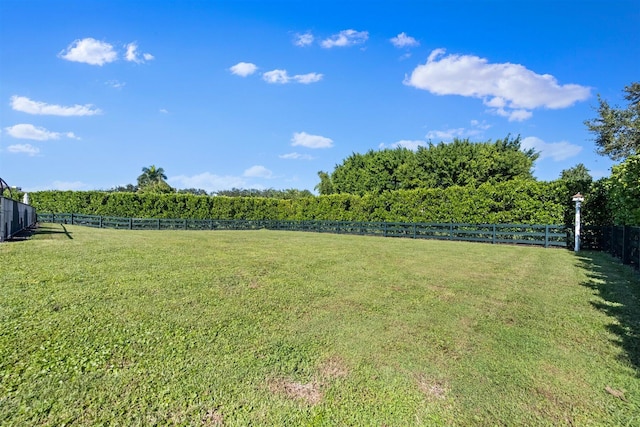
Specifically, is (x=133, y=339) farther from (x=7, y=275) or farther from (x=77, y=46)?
(x=77, y=46)

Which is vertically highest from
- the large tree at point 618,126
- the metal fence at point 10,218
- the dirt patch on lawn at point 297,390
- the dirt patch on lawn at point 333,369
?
the large tree at point 618,126

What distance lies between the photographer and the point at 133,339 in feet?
10.7

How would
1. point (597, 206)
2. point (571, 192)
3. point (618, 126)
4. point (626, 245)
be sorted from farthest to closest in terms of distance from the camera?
point (618, 126)
point (571, 192)
point (597, 206)
point (626, 245)

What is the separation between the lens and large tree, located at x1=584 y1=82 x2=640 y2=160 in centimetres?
2214

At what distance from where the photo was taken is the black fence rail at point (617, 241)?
818 centimetres

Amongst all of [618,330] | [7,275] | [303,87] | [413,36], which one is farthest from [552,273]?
[303,87]

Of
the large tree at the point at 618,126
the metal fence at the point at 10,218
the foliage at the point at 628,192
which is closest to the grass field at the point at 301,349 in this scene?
the metal fence at the point at 10,218

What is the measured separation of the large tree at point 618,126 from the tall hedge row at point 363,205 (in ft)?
43.5

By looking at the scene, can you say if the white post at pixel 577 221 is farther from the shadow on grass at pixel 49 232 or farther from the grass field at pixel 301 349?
the shadow on grass at pixel 49 232

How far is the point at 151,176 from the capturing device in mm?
56312

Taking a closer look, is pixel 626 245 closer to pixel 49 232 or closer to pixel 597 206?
pixel 597 206

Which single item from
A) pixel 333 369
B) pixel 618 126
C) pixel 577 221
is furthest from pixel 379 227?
pixel 618 126

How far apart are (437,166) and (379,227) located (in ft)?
28.6

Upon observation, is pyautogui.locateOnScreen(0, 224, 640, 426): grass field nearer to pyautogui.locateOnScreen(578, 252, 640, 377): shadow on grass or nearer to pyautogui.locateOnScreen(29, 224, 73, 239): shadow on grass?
pyautogui.locateOnScreen(578, 252, 640, 377): shadow on grass
